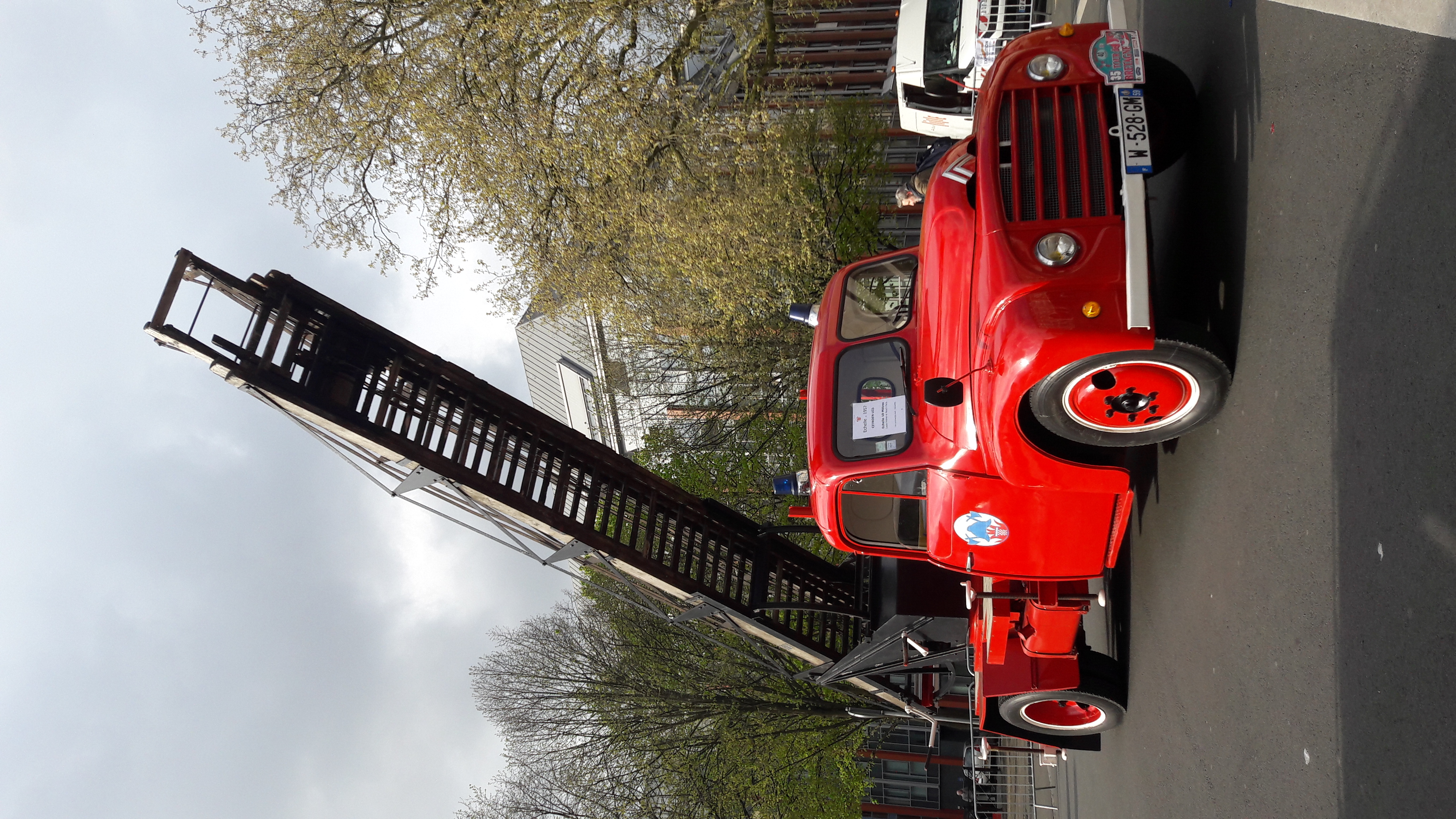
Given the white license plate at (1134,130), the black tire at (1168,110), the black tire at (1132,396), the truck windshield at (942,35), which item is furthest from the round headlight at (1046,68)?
the truck windshield at (942,35)

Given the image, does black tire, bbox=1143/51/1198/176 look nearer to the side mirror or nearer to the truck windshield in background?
the side mirror

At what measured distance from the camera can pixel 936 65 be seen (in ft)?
54.0

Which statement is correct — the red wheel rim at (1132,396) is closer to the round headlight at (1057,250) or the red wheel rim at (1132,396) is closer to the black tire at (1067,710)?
the round headlight at (1057,250)

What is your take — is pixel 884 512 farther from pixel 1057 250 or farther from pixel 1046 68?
pixel 1046 68

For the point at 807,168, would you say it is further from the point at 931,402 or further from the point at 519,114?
the point at 931,402

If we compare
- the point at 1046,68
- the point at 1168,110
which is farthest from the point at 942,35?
the point at 1046,68

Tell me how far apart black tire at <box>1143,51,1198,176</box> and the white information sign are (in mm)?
2420

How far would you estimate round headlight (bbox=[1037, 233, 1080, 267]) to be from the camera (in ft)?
17.1

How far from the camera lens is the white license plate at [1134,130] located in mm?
5184

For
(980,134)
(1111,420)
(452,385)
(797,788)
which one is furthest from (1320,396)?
(797,788)

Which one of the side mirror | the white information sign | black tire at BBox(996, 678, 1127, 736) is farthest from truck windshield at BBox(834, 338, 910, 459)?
black tire at BBox(996, 678, 1127, 736)

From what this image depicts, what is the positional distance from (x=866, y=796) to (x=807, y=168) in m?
19.5

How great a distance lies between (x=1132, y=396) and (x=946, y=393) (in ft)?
3.72

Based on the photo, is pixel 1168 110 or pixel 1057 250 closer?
pixel 1057 250
